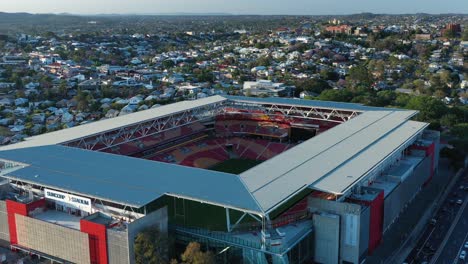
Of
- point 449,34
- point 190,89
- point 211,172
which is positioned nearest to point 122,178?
point 211,172

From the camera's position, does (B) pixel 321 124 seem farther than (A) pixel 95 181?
Yes

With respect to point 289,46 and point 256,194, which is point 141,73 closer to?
point 289,46

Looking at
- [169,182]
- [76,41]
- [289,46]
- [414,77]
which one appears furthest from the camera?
[76,41]

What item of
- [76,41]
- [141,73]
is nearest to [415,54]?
[141,73]

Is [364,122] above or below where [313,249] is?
above

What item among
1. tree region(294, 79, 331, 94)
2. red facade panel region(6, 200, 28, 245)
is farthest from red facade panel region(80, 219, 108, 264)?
tree region(294, 79, 331, 94)

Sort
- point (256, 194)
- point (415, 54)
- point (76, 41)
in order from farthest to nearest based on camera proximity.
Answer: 1. point (76, 41)
2. point (415, 54)
3. point (256, 194)

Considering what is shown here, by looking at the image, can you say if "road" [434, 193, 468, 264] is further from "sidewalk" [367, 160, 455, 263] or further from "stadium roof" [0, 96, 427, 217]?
"stadium roof" [0, 96, 427, 217]
